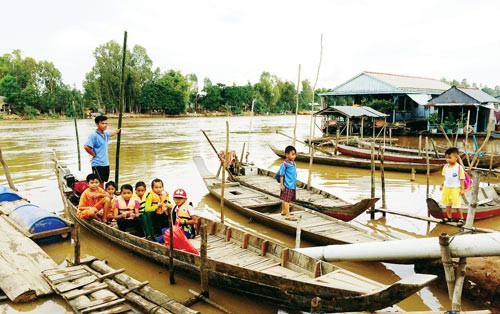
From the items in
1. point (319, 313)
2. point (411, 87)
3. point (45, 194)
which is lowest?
point (45, 194)

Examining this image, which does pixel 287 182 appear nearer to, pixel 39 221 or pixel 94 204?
pixel 94 204

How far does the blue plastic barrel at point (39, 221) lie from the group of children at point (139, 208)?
63 cm

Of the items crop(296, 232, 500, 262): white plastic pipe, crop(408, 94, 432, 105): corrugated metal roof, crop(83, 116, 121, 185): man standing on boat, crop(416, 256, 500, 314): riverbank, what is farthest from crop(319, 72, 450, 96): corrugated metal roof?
crop(296, 232, 500, 262): white plastic pipe

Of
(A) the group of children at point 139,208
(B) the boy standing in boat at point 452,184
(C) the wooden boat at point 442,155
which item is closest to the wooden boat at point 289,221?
(B) the boy standing in boat at point 452,184

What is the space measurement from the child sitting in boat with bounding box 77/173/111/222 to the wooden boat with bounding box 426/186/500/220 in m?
6.12

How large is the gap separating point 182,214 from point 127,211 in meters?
1.22

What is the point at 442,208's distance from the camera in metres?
7.46

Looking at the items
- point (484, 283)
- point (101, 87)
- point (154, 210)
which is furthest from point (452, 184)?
point (101, 87)

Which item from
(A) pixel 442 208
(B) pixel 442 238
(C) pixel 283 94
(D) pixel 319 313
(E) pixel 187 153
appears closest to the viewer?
(B) pixel 442 238

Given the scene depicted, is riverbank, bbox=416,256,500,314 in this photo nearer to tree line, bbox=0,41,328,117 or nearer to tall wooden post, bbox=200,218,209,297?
tall wooden post, bbox=200,218,209,297

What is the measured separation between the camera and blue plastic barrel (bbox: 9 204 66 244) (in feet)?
23.0

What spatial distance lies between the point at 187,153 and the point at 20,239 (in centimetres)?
1385

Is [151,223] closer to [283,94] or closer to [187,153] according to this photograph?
[187,153]

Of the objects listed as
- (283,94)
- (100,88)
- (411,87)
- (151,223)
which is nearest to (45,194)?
(151,223)
